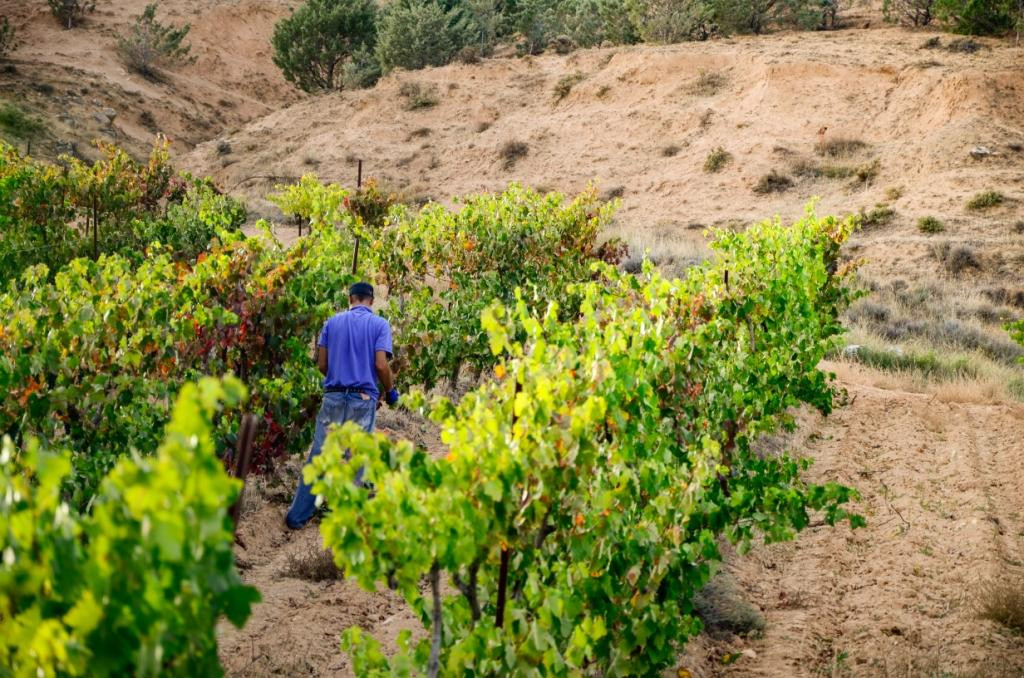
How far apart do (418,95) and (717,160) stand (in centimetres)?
1411

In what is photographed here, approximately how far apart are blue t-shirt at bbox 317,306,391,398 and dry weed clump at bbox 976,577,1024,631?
4.33 m

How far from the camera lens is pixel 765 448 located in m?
8.37

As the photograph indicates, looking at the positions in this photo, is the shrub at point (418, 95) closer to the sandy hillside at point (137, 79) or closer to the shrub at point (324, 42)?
the shrub at point (324, 42)

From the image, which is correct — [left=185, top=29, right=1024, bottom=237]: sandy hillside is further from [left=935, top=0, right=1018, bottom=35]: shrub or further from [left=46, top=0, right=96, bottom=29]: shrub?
[left=46, top=0, right=96, bottom=29]: shrub

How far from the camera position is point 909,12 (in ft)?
111

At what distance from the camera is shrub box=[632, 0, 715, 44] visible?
34.9 m

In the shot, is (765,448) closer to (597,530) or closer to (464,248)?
(464,248)

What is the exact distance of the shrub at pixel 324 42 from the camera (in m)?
39.7

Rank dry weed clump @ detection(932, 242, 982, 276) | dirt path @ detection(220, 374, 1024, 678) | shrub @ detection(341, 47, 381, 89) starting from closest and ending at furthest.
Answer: dirt path @ detection(220, 374, 1024, 678) → dry weed clump @ detection(932, 242, 982, 276) → shrub @ detection(341, 47, 381, 89)

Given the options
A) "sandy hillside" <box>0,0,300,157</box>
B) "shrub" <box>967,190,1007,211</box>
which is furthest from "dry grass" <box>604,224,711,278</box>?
"sandy hillside" <box>0,0,300,157</box>

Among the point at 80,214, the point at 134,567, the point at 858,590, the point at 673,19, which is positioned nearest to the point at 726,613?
the point at 858,590

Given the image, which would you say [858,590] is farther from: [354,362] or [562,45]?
[562,45]

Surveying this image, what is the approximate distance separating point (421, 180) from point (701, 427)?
25.2 metres

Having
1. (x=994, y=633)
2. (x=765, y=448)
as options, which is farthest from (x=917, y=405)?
(x=994, y=633)
